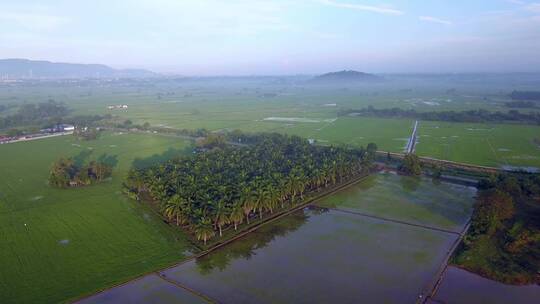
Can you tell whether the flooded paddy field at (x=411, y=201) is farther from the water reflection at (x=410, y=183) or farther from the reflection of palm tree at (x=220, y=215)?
the reflection of palm tree at (x=220, y=215)

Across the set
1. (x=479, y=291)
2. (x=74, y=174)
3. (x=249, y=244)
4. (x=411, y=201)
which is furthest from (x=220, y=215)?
(x=74, y=174)

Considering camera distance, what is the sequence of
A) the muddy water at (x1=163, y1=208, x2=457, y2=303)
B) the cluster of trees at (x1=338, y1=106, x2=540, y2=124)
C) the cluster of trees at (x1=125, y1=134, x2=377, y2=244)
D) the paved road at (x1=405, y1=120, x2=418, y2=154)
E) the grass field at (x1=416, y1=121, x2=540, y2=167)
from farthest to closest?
the cluster of trees at (x1=338, y1=106, x2=540, y2=124) → the paved road at (x1=405, y1=120, x2=418, y2=154) → the grass field at (x1=416, y1=121, x2=540, y2=167) → the cluster of trees at (x1=125, y1=134, x2=377, y2=244) → the muddy water at (x1=163, y1=208, x2=457, y2=303)

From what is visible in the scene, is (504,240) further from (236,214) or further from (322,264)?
(236,214)

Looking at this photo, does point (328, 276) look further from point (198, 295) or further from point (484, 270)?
point (484, 270)

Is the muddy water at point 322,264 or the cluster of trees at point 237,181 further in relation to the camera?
the cluster of trees at point 237,181

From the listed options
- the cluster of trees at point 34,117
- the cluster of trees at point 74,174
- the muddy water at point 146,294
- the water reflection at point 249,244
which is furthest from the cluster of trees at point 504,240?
the cluster of trees at point 34,117

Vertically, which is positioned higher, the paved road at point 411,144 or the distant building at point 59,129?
the paved road at point 411,144

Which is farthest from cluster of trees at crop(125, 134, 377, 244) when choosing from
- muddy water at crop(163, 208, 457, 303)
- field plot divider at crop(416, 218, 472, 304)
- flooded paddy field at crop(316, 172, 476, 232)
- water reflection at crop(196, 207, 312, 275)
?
field plot divider at crop(416, 218, 472, 304)

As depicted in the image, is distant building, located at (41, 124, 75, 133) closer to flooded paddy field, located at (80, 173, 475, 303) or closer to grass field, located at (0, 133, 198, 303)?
grass field, located at (0, 133, 198, 303)
